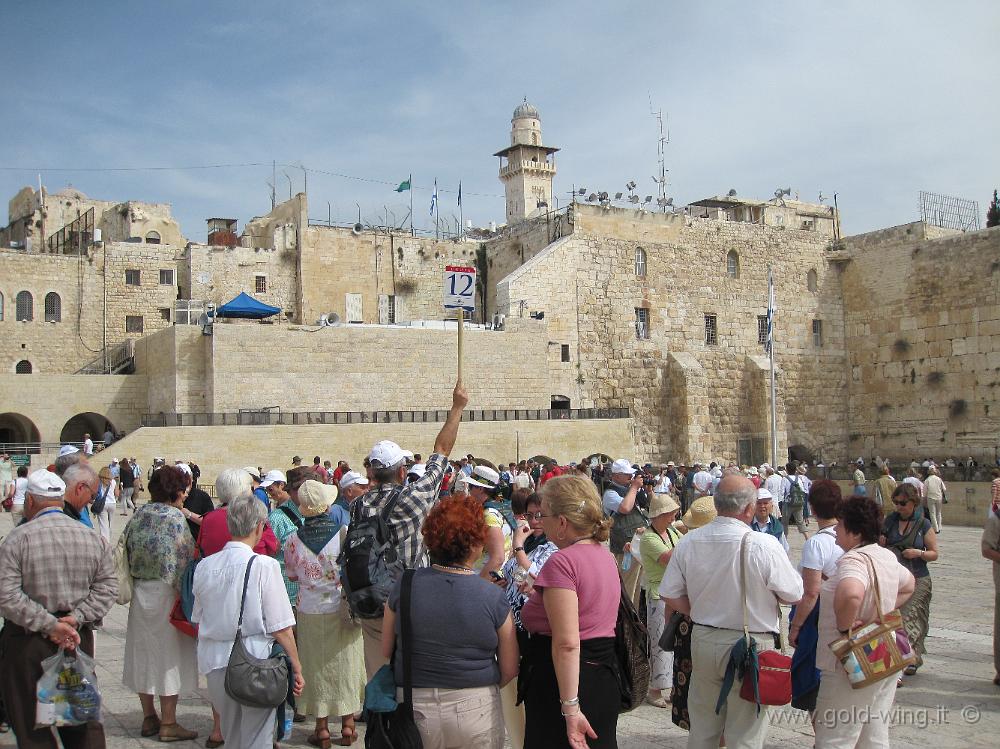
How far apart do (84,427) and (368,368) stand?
9232 millimetres

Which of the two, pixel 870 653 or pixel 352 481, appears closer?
pixel 870 653

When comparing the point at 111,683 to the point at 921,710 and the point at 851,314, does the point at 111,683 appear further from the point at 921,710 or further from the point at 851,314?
the point at 851,314

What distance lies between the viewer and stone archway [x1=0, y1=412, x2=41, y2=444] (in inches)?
1029

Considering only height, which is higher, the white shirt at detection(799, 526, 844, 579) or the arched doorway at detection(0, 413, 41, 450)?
the arched doorway at detection(0, 413, 41, 450)

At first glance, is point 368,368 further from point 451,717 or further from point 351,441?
point 451,717

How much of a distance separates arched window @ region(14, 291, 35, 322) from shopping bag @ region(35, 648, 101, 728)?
26.5 metres

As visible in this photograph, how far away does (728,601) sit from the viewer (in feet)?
14.1

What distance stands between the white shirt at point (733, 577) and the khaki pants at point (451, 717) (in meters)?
1.27

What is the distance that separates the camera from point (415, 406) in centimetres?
2580

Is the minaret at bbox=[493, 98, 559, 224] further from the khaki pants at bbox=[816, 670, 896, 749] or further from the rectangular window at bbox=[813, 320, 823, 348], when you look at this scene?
the khaki pants at bbox=[816, 670, 896, 749]

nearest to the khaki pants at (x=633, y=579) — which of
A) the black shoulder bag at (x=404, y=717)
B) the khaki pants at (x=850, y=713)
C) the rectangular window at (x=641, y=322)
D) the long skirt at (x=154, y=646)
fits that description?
the khaki pants at (x=850, y=713)

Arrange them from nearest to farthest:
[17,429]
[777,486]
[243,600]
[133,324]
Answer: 1. [243,600]
2. [777,486]
3. [17,429]
4. [133,324]

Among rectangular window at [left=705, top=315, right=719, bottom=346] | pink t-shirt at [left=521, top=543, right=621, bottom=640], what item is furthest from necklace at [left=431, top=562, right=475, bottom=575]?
rectangular window at [left=705, top=315, right=719, bottom=346]

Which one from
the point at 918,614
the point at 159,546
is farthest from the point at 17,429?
the point at 918,614
